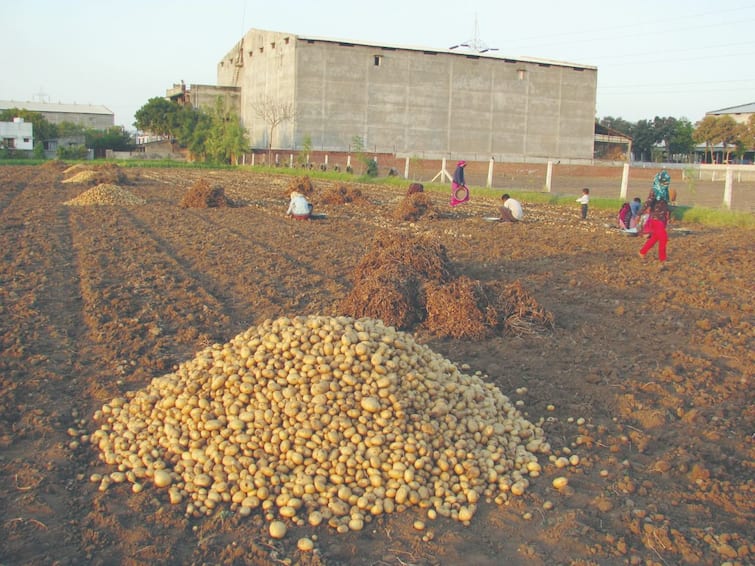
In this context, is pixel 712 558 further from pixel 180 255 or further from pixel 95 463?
pixel 180 255

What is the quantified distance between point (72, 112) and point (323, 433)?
106481 mm

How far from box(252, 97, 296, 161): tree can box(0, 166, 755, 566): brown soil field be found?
36081 millimetres

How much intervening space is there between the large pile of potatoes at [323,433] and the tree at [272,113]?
4475 cm

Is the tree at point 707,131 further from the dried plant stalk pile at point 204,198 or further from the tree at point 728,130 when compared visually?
the dried plant stalk pile at point 204,198

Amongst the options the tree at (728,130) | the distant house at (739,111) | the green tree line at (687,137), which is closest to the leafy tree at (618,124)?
the green tree line at (687,137)

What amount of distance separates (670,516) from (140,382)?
13.1 ft

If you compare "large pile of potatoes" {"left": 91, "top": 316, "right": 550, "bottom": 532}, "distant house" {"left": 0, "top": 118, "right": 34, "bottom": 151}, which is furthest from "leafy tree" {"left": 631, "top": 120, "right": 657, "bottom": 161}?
"large pile of potatoes" {"left": 91, "top": 316, "right": 550, "bottom": 532}

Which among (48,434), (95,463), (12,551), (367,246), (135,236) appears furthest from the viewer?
(135,236)

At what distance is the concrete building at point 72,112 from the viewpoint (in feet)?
314

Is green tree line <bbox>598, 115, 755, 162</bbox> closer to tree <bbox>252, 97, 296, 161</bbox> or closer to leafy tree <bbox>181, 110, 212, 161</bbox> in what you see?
tree <bbox>252, 97, 296, 161</bbox>

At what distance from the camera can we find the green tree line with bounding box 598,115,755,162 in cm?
5956

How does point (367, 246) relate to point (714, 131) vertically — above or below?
below

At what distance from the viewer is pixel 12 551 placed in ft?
11.3

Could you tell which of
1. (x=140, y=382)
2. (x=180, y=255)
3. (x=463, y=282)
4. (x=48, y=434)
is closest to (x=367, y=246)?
(x=180, y=255)
